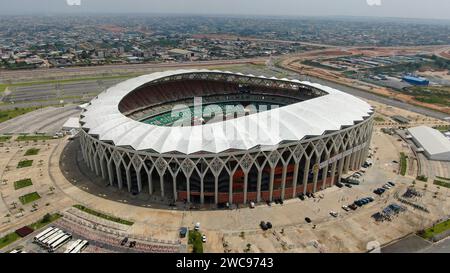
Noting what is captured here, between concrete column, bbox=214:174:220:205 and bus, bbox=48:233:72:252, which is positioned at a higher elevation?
concrete column, bbox=214:174:220:205

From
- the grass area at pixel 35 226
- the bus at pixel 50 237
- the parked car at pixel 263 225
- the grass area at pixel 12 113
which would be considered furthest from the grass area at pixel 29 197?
the grass area at pixel 12 113

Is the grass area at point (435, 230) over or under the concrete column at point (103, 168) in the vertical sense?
under

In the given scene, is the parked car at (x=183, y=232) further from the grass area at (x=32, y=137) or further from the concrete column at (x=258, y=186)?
the grass area at (x=32, y=137)

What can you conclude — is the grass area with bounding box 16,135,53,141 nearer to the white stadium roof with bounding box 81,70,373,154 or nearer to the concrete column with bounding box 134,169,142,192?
the white stadium roof with bounding box 81,70,373,154

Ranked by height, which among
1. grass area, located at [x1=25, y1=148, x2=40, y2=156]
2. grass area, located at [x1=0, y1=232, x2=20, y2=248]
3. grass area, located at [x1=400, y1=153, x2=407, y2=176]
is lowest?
grass area, located at [x1=0, y1=232, x2=20, y2=248]

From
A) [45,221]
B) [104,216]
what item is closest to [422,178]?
[104,216]

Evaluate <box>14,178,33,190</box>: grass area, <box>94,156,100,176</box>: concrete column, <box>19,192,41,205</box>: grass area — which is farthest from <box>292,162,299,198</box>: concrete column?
<box>14,178,33,190</box>: grass area

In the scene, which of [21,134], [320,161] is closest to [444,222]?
[320,161]
